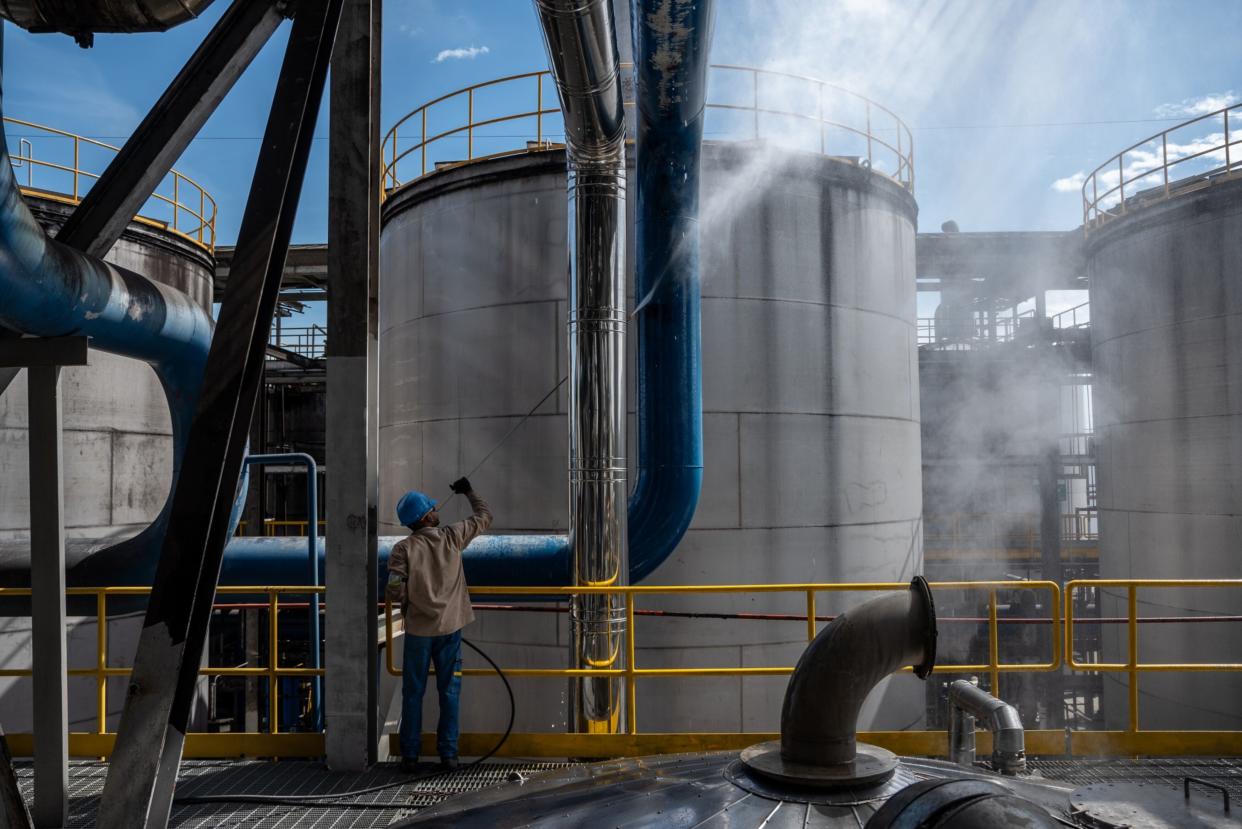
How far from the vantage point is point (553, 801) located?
336 centimetres

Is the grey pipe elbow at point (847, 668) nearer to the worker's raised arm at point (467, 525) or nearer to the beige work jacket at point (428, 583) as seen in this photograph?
the beige work jacket at point (428, 583)

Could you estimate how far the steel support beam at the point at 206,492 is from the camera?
2908 mm

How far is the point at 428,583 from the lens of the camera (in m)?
5.01

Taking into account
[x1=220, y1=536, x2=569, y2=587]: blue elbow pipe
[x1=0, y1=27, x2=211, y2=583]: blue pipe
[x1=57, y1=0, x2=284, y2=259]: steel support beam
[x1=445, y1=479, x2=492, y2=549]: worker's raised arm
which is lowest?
[x1=220, y1=536, x2=569, y2=587]: blue elbow pipe

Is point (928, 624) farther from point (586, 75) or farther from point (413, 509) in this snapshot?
point (586, 75)

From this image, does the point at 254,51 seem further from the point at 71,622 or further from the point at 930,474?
the point at 930,474

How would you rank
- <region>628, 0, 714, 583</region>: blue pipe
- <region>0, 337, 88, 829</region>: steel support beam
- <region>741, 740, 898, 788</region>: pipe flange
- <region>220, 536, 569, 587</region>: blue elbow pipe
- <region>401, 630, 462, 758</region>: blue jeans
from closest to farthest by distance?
<region>741, 740, 898, 788</region>: pipe flange → <region>0, 337, 88, 829</region>: steel support beam → <region>401, 630, 462, 758</region>: blue jeans → <region>628, 0, 714, 583</region>: blue pipe → <region>220, 536, 569, 587</region>: blue elbow pipe

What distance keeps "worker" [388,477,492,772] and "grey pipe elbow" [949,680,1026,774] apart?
9.38ft

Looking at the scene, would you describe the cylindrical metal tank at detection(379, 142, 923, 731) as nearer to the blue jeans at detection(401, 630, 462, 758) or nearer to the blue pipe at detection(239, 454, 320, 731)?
the blue pipe at detection(239, 454, 320, 731)

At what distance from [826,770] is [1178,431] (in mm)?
10884

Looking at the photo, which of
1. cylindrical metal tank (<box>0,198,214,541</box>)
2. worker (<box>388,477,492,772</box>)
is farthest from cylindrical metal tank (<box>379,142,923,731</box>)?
cylindrical metal tank (<box>0,198,214,541</box>)

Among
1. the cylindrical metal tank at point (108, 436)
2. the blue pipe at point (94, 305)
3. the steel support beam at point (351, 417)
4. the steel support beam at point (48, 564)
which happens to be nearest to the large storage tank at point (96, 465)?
the cylindrical metal tank at point (108, 436)

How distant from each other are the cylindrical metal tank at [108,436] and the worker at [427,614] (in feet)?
23.0

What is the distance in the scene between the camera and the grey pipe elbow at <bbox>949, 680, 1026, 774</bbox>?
3934 mm
